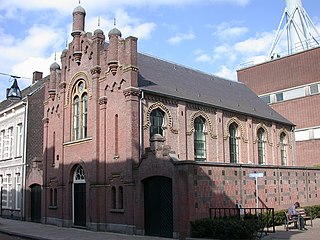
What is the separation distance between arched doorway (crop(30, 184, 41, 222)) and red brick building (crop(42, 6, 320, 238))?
1.70 m

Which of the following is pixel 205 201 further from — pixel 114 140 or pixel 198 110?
pixel 198 110

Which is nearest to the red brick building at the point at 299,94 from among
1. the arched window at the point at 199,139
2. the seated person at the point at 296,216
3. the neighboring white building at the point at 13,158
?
the arched window at the point at 199,139

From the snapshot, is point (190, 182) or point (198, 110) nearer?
point (190, 182)

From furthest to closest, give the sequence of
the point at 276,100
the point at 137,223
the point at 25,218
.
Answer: the point at 276,100 → the point at 25,218 → the point at 137,223

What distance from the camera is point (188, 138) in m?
25.4

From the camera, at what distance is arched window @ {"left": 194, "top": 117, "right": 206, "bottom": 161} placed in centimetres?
2620

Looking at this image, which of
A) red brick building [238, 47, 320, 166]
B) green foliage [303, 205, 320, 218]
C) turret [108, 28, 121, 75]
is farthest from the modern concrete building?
turret [108, 28, 121, 75]

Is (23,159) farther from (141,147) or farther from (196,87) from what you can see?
(196,87)

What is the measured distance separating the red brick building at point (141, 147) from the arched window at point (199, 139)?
0.07m

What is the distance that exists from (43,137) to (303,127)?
2378 centimetres

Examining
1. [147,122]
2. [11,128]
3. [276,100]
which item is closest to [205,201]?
[147,122]

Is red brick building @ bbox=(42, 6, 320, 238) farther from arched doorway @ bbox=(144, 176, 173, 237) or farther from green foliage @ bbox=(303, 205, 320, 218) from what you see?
green foliage @ bbox=(303, 205, 320, 218)

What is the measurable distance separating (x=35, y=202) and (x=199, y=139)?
13.5 metres

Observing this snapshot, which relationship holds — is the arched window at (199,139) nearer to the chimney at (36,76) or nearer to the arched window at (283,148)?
the arched window at (283,148)
